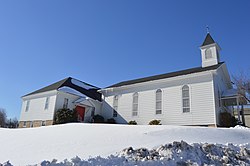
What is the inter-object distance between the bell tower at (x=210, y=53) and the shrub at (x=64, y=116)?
527 inches

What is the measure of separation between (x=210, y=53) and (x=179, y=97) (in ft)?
19.6

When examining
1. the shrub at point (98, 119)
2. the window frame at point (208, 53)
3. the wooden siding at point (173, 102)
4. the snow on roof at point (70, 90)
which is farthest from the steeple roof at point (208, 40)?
the snow on roof at point (70, 90)

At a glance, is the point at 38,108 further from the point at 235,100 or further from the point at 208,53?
the point at 235,100

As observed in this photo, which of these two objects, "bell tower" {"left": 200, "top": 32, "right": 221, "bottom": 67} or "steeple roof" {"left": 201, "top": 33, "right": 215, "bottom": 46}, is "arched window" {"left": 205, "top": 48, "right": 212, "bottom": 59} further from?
"steeple roof" {"left": 201, "top": 33, "right": 215, "bottom": 46}

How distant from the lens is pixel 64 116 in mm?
18719

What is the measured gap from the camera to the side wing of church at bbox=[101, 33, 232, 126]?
1491 centimetres

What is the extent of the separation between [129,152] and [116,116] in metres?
14.2

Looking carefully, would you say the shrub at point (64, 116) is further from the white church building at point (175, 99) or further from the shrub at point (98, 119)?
the shrub at point (98, 119)

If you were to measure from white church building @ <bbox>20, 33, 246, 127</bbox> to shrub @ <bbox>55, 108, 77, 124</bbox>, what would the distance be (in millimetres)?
900

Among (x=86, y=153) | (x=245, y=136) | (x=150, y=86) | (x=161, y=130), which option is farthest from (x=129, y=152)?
(x=150, y=86)

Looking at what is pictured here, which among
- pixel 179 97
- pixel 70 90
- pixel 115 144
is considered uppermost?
pixel 70 90

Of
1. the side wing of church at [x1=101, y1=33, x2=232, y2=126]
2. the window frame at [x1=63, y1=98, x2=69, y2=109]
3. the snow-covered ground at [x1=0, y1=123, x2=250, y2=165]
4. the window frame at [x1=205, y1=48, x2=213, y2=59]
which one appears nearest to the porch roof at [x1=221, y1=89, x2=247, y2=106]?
the side wing of church at [x1=101, y1=33, x2=232, y2=126]

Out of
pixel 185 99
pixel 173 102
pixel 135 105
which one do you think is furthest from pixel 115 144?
pixel 135 105

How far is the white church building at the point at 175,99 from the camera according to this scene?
15.0 metres
